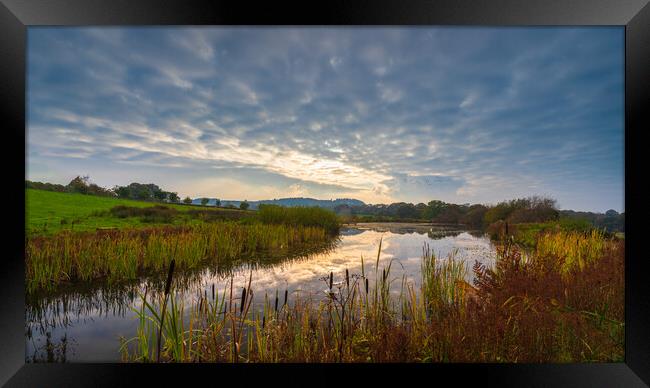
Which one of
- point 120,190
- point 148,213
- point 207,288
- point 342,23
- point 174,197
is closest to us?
point 342,23

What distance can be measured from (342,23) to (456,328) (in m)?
2.68

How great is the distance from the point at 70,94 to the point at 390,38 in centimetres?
347

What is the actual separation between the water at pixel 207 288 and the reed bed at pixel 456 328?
35 cm

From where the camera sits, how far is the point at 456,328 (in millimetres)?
1927

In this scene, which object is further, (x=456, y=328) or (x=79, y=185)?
(x=79, y=185)

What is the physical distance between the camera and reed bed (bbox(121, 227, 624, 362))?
1.86m

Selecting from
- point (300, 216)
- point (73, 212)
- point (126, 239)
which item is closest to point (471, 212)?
point (300, 216)

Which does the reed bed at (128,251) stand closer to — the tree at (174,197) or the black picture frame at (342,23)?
the tree at (174,197)

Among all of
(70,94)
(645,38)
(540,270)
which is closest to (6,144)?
(70,94)

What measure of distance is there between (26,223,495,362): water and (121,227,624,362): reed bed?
0.35m

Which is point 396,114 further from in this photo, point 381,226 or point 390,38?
point 381,226

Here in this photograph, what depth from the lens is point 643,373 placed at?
1.74m

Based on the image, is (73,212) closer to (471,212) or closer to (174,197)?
(174,197)

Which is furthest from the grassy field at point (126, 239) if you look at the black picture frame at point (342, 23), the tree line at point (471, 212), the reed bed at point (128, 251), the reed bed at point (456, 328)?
the tree line at point (471, 212)
